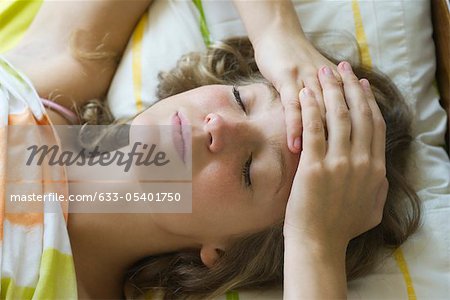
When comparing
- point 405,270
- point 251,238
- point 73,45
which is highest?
point 73,45

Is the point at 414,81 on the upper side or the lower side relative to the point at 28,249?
lower

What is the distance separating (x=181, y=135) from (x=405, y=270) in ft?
1.35

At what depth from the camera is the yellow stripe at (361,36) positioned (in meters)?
1.24

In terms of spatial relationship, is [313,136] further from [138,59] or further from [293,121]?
[138,59]

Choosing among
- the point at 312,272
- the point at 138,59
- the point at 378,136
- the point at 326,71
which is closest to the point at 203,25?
the point at 138,59

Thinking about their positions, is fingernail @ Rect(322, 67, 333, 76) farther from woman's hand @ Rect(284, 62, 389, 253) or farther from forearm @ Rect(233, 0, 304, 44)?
forearm @ Rect(233, 0, 304, 44)

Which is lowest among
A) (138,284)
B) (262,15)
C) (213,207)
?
(138,284)

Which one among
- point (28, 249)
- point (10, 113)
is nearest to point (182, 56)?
point (10, 113)

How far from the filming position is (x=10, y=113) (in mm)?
1068

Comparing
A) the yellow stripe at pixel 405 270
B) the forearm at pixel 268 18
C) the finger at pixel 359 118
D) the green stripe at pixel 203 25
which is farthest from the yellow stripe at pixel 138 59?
the yellow stripe at pixel 405 270

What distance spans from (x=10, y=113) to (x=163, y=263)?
0.34 m

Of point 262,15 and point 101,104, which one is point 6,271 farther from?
point 262,15

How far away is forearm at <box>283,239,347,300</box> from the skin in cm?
8

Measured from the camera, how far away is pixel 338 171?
95 cm
